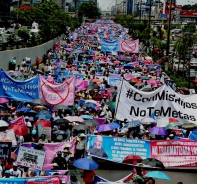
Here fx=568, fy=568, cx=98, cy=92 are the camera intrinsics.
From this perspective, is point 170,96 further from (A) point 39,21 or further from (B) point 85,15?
(B) point 85,15

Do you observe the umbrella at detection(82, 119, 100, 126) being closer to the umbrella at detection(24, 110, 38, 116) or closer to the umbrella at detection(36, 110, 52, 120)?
the umbrella at detection(36, 110, 52, 120)

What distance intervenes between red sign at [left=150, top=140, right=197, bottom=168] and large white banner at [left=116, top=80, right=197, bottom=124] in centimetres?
160

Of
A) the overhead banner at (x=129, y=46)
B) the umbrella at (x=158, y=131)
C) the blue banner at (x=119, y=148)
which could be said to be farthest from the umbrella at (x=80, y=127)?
the overhead banner at (x=129, y=46)

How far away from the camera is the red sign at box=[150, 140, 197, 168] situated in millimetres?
13234

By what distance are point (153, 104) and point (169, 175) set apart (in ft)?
7.78

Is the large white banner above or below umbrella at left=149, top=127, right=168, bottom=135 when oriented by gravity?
above

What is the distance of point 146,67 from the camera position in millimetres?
34125

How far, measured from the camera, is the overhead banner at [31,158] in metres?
11.7

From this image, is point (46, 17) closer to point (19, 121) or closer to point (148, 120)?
point (19, 121)

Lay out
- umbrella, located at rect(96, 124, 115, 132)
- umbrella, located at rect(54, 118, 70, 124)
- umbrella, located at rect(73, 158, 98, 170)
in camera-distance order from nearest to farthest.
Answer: umbrella, located at rect(73, 158, 98, 170), umbrella, located at rect(96, 124, 115, 132), umbrella, located at rect(54, 118, 70, 124)

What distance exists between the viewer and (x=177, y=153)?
43.5ft

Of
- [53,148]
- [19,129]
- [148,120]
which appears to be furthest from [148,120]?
[19,129]

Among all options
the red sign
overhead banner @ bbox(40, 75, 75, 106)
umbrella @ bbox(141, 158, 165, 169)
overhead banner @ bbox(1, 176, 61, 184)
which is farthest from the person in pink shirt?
overhead banner @ bbox(1, 176, 61, 184)

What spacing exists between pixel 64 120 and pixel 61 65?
55.3 feet
